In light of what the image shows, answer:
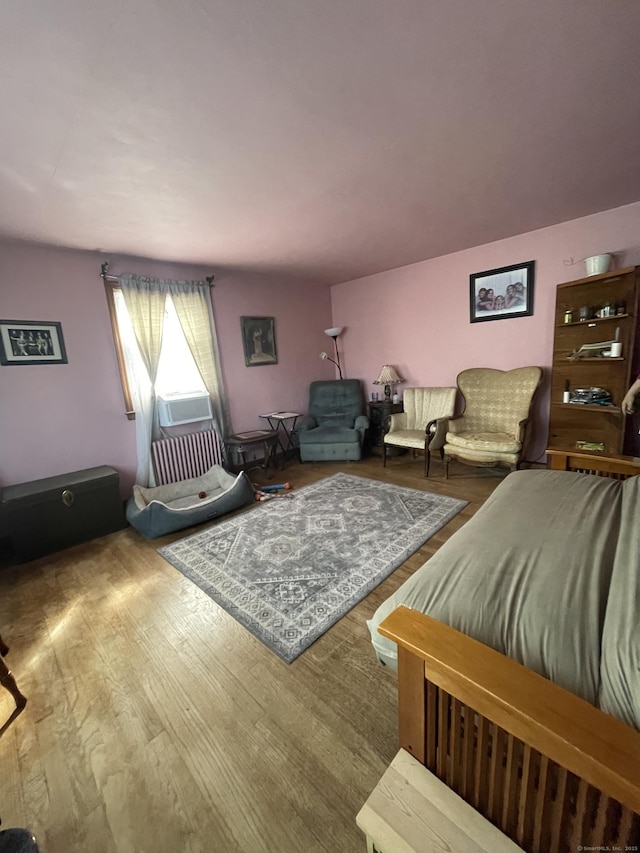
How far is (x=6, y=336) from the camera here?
2.68m

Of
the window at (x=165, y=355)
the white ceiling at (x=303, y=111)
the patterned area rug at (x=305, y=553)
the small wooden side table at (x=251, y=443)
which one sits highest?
the white ceiling at (x=303, y=111)

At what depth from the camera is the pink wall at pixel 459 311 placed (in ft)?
10.2

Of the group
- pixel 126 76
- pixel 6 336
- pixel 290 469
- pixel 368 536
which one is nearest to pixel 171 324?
pixel 6 336

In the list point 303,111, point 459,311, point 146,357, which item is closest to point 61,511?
point 146,357

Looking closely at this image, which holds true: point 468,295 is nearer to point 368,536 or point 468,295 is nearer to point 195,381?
point 368,536

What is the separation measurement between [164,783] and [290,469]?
329cm

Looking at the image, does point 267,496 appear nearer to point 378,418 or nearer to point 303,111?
point 378,418

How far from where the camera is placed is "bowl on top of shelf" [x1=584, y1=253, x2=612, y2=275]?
2.84 m

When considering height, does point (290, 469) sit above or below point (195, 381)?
below

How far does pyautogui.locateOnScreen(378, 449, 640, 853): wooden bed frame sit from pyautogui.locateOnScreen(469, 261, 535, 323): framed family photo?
3.70 metres

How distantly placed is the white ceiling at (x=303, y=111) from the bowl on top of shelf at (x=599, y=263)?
443mm

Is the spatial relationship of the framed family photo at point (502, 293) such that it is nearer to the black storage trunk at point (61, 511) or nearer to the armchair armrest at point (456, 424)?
the armchair armrest at point (456, 424)

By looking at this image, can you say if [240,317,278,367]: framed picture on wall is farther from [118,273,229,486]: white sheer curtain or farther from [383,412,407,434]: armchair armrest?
[383,412,407,434]: armchair armrest

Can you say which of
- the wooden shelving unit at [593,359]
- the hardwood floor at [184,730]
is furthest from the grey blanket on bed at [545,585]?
the wooden shelving unit at [593,359]
